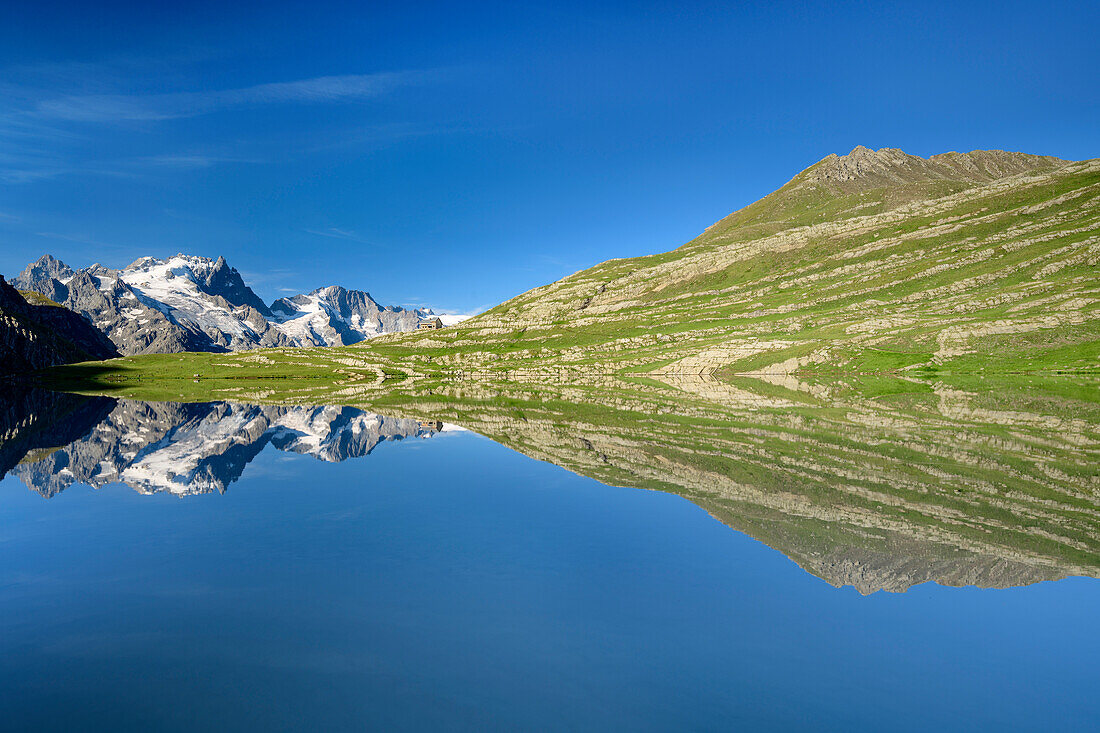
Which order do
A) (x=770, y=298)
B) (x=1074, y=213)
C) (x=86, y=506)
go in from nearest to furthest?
(x=86, y=506)
(x=1074, y=213)
(x=770, y=298)

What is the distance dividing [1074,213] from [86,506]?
720 feet

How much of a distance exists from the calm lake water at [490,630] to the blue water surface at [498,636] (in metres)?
0.07

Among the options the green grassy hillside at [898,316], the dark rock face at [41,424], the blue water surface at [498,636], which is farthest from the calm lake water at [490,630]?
the green grassy hillside at [898,316]

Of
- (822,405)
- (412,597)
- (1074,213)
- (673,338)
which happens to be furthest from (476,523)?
(1074,213)

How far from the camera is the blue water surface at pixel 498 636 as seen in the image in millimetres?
12250

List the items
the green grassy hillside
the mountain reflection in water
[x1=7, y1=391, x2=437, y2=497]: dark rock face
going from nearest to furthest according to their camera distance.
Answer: the mountain reflection in water < [x1=7, y1=391, x2=437, y2=497]: dark rock face < the green grassy hillside

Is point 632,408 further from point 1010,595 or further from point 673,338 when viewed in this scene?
point 673,338

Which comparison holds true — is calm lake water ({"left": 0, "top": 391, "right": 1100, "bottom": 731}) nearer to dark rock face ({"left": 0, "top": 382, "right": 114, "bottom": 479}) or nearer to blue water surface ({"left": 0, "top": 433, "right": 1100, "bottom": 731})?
blue water surface ({"left": 0, "top": 433, "right": 1100, "bottom": 731})

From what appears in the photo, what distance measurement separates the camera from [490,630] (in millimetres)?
15375

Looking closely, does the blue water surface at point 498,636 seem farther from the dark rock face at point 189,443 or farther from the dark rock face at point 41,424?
the dark rock face at point 41,424

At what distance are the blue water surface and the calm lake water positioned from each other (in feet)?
0.22

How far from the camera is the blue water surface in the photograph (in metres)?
12.2

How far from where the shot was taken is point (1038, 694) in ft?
42.7

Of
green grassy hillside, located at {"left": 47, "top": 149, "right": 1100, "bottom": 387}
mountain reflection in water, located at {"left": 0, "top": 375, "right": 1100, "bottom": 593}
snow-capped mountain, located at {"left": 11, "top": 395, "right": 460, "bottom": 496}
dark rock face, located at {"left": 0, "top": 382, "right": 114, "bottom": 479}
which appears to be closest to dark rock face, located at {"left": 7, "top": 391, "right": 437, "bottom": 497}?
snow-capped mountain, located at {"left": 11, "top": 395, "right": 460, "bottom": 496}
